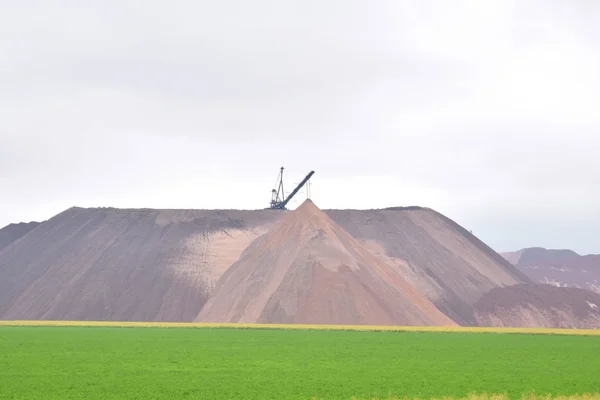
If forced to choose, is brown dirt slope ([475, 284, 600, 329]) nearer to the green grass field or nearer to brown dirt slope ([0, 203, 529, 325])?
brown dirt slope ([0, 203, 529, 325])

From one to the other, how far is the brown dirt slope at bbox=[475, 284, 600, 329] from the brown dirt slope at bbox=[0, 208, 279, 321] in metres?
34.2

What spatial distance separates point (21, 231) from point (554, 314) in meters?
91.8

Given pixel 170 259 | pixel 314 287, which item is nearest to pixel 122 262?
pixel 170 259

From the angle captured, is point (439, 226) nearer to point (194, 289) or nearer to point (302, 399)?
point (194, 289)

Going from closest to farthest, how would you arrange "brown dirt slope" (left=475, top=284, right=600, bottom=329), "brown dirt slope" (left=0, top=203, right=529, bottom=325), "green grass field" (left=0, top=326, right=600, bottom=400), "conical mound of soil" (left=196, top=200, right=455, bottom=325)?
1. "green grass field" (left=0, top=326, right=600, bottom=400)
2. "conical mound of soil" (left=196, top=200, right=455, bottom=325)
3. "brown dirt slope" (left=475, top=284, right=600, bottom=329)
4. "brown dirt slope" (left=0, top=203, right=529, bottom=325)

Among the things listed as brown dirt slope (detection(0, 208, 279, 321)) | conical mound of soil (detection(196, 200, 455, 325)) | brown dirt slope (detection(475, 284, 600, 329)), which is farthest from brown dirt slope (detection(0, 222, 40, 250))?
brown dirt slope (detection(475, 284, 600, 329))

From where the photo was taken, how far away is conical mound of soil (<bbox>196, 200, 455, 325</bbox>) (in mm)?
75625

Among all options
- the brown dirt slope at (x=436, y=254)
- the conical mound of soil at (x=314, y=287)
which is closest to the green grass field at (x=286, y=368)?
the conical mound of soil at (x=314, y=287)

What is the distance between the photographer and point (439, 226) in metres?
124

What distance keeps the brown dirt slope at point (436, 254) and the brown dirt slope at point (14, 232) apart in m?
55.7

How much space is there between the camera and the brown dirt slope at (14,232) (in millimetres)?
Answer: 137125

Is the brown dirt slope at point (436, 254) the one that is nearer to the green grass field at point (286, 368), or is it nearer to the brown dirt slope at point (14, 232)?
the green grass field at point (286, 368)

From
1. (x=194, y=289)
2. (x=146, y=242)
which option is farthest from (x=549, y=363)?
(x=146, y=242)

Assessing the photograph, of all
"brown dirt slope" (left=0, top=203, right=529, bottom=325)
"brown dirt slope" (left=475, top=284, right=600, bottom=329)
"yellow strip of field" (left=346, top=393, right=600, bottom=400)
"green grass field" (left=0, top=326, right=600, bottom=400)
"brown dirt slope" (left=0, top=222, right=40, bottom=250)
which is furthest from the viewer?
"brown dirt slope" (left=0, top=222, right=40, bottom=250)
